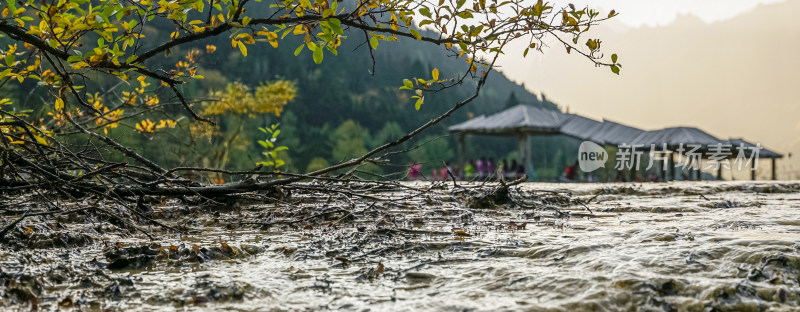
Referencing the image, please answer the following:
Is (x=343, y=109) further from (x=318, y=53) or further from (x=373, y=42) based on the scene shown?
(x=318, y=53)

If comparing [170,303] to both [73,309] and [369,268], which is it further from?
[369,268]

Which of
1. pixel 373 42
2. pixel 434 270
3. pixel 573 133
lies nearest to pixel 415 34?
pixel 373 42

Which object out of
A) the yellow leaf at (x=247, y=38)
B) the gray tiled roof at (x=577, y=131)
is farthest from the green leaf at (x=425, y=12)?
the gray tiled roof at (x=577, y=131)

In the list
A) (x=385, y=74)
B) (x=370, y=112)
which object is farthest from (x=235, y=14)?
(x=385, y=74)

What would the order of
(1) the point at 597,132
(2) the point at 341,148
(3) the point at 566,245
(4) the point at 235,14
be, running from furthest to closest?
1. (2) the point at 341,148
2. (1) the point at 597,132
3. (4) the point at 235,14
4. (3) the point at 566,245

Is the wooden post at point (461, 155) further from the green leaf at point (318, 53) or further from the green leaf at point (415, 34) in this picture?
the green leaf at point (318, 53)

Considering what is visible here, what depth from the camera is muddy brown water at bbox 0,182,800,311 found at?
4.74ft

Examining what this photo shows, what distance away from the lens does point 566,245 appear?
2.05 metres

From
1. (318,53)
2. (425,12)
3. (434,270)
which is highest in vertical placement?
(425,12)

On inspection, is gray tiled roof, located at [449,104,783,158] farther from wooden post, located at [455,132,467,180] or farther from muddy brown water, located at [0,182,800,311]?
muddy brown water, located at [0,182,800,311]

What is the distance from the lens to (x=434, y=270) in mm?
1776

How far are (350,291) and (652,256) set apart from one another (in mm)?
949

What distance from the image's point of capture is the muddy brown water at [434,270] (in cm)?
145

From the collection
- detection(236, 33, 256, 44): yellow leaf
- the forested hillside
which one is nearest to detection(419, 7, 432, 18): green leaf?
detection(236, 33, 256, 44): yellow leaf
